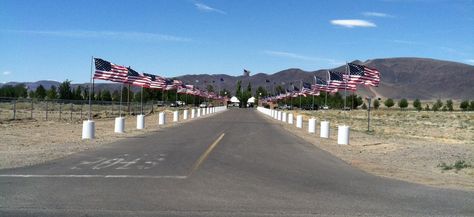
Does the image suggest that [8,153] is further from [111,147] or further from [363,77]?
[363,77]

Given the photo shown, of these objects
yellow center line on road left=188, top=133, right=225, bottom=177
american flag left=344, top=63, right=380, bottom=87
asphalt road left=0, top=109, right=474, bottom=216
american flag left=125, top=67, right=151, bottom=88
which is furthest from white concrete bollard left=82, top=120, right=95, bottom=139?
american flag left=344, top=63, right=380, bottom=87

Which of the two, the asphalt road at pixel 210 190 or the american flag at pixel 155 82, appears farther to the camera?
the american flag at pixel 155 82

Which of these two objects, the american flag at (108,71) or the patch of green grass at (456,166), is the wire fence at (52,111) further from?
the patch of green grass at (456,166)

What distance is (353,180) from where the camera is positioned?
14.6 m

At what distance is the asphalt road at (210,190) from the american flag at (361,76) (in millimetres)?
19017

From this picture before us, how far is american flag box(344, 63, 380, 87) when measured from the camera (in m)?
37.4

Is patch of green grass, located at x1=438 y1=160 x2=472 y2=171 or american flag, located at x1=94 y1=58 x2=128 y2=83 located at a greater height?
american flag, located at x1=94 y1=58 x2=128 y2=83

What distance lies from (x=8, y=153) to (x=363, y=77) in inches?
911

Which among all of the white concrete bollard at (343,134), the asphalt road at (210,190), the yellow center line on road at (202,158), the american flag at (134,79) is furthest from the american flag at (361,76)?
the asphalt road at (210,190)

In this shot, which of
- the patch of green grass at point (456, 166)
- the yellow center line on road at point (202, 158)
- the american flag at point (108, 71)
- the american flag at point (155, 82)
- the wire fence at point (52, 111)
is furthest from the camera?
the american flag at point (155, 82)

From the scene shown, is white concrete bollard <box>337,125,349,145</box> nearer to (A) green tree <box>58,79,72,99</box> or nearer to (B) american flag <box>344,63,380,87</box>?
(B) american flag <box>344,63,380,87</box>

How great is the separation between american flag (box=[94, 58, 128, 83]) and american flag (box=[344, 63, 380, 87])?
13.8 m

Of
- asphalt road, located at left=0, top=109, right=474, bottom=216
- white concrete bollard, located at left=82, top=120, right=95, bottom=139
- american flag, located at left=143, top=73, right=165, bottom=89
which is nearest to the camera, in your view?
asphalt road, located at left=0, top=109, right=474, bottom=216

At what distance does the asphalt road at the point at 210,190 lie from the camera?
33.2ft
